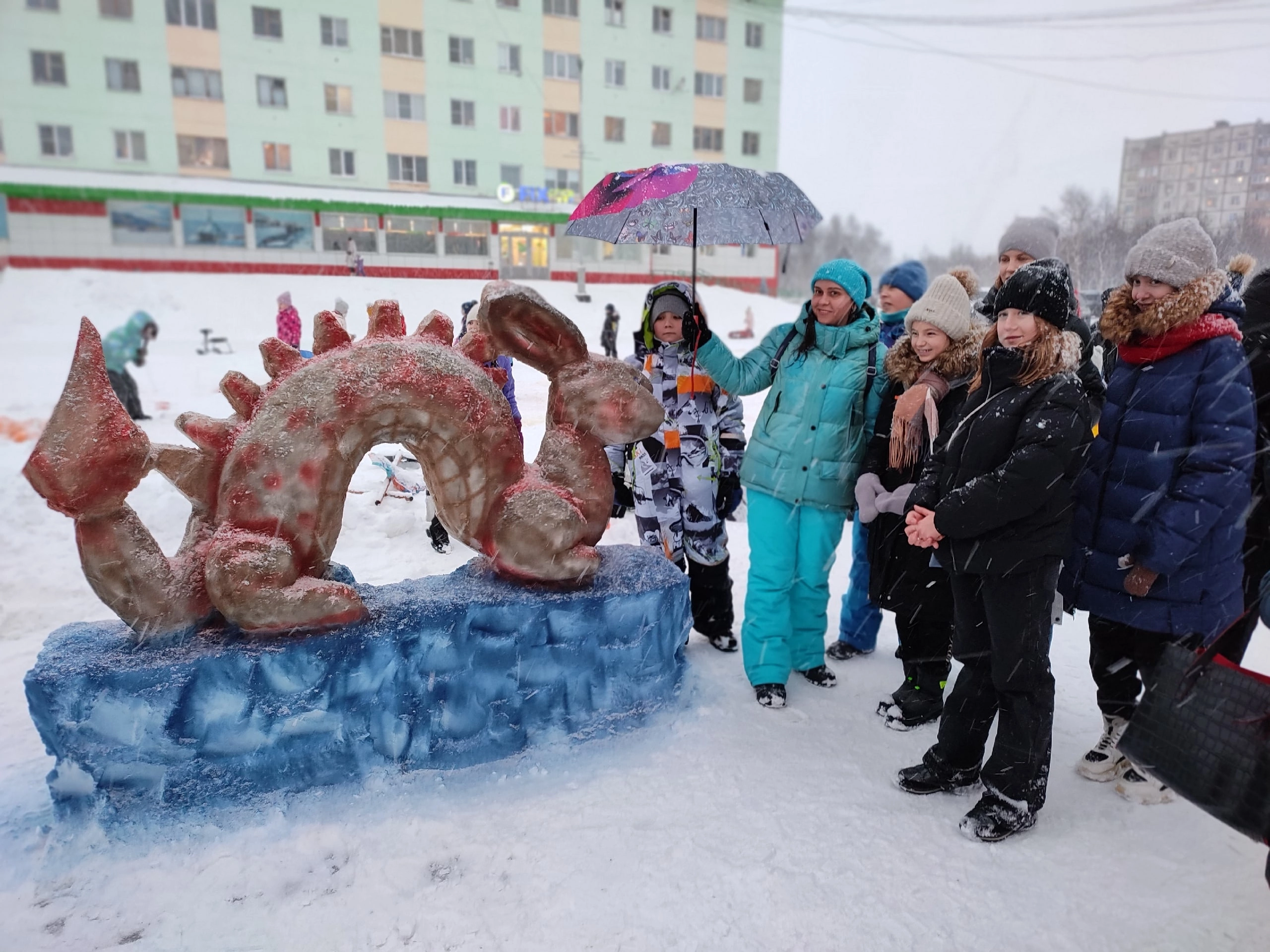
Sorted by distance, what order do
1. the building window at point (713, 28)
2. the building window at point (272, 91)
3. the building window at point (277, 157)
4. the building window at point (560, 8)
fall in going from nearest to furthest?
the building window at point (272, 91)
the building window at point (277, 157)
the building window at point (560, 8)
the building window at point (713, 28)

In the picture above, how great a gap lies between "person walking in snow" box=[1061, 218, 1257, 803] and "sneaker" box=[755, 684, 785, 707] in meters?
1.15

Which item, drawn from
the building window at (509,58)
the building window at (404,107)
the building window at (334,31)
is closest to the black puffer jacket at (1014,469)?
the building window at (509,58)

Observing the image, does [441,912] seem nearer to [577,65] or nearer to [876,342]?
[876,342]

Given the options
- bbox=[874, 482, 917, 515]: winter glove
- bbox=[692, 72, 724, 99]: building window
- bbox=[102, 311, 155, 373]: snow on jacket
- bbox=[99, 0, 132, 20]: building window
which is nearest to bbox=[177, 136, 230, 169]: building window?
bbox=[99, 0, 132, 20]: building window

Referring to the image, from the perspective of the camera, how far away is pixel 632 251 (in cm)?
1916

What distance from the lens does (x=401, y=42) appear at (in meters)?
20.0

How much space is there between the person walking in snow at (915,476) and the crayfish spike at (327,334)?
6.62 ft

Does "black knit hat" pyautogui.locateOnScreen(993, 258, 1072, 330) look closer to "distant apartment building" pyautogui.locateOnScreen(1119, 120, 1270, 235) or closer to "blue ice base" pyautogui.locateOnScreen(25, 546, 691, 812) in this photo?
"distant apartment building" pyautogui.locateOnScreen(1119, 120, 1270, 235)

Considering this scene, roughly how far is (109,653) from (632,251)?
18241mm

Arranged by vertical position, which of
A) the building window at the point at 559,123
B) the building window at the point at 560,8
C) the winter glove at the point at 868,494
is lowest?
the winter glove at the point at 868,494

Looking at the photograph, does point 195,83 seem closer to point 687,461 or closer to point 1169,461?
Answer: point 687,461

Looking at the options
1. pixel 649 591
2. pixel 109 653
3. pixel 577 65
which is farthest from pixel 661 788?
pixel 577 65

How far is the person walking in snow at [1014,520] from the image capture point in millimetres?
2027

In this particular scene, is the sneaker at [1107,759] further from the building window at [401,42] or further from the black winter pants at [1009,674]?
the building window at [401,42]
